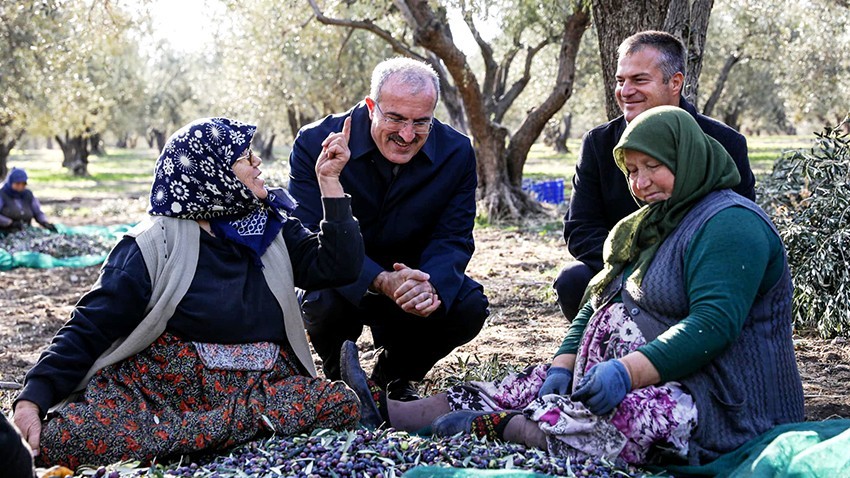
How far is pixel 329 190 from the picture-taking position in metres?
3.49

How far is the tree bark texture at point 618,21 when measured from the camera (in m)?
5.68

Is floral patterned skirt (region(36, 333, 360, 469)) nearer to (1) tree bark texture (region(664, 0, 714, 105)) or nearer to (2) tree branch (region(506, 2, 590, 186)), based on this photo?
(1) tree bark texture (region(664, 0, 714, 105))

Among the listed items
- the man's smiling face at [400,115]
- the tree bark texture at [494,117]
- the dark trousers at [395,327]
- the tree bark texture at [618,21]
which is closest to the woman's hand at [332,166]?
the man's smiling face at [400,115]

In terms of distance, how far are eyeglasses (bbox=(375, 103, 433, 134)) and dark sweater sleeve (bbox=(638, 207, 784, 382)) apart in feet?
4.87

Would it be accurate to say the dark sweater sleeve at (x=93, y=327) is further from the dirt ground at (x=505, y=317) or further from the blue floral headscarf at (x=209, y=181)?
the dirt ground at (x=505, y=317)

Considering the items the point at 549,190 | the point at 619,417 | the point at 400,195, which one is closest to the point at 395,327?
the point at 400,195

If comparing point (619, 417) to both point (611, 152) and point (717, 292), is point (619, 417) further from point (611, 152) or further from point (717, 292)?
point (611, 152)

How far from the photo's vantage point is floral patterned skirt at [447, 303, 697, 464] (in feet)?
9.78

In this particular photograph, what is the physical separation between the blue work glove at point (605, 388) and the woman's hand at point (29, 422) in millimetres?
1835

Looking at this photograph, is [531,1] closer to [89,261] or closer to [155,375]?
[89,261]

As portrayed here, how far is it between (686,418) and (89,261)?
376 inches

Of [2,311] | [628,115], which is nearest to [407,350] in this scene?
[628,115]

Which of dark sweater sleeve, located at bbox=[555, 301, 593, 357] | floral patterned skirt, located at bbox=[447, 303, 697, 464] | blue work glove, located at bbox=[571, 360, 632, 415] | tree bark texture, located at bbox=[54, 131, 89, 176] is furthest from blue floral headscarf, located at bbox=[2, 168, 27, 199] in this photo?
tree bark texture, located at bbox=[54, 131, 89, 176]

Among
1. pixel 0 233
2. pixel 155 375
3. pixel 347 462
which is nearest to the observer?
pixel 347 462
